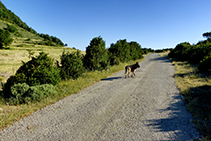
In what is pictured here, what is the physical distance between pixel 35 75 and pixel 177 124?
24.2 ft

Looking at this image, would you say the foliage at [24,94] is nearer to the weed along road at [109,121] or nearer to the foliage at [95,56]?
the weed along road at [109,121]

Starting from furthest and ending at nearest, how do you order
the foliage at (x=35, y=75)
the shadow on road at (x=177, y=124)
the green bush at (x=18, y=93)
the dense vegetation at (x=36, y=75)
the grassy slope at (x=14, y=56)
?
the grassy slope at (x=14, y=56) → the foliage at (x=35, y=75) → the dense vegetation at (x=36, y=75) → the green bush at (x=18, y=93) → the shadow on road at (x=177, y=124)

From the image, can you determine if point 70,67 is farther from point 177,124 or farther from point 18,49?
point 18,49

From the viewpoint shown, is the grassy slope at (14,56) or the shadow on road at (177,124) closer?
the shadow on road at (177,124)

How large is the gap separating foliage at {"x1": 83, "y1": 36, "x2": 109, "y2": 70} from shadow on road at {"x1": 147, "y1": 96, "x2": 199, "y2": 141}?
32.9 feet

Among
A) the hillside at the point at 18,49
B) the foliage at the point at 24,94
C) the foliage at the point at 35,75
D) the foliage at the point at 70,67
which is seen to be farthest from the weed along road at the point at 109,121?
the hillside at the point at 18,49

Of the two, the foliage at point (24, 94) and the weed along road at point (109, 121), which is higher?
the foliage at point (24, 94)

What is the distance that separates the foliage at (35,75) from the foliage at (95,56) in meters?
6.38

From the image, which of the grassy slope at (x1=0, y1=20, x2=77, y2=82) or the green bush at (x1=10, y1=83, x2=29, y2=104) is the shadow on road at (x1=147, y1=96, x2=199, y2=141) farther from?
the grassy slope at (x1=0, y1=20, x2=77, y2=82)

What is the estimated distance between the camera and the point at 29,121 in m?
4.35

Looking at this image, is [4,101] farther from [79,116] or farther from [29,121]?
[79,116]

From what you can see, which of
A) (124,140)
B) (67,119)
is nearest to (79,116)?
(67,119)

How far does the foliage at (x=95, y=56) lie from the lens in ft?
45.5

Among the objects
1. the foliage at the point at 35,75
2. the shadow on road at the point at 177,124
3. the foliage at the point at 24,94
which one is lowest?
the shadow on road at the point at 177,124
